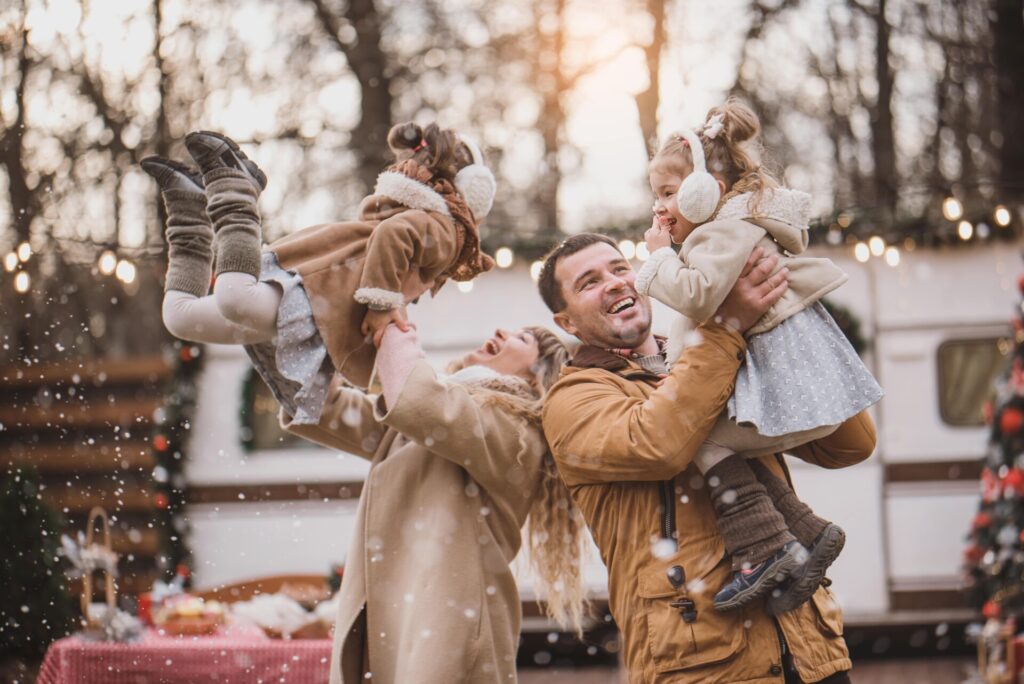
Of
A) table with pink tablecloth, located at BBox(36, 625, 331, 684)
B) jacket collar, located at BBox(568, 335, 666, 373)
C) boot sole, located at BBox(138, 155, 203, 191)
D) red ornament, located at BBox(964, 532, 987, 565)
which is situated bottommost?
red ornament, located at BBox(964, 532, 987, 565)

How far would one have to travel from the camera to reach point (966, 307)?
300 inches

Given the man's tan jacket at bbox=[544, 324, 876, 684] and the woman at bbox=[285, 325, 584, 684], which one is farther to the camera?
the woman at bbox=[285, 325, 584, 684]

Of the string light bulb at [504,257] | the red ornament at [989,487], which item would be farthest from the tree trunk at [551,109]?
the red ornament at [989,487]

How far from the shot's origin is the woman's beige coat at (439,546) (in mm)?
2734

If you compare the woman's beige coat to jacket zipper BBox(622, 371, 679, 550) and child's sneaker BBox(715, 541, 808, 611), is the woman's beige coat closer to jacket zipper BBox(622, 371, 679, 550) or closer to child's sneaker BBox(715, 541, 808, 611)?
jacket zipper BBox(622, 371, 679, 550)

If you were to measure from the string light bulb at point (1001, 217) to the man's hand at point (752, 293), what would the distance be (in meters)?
5.70

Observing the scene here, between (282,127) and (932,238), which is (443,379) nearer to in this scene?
(932,238)

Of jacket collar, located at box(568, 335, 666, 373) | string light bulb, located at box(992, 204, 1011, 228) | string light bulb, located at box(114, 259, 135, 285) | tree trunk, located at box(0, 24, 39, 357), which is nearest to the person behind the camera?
jacket collar, located at box(568, 335, 666, 373)

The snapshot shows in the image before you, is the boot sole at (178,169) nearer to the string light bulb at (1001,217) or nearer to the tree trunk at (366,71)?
the string light bulb at (1001,217)

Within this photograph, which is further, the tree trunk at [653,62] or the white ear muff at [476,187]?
the tree trunk at [653,62]

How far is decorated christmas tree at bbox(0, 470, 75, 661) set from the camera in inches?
284

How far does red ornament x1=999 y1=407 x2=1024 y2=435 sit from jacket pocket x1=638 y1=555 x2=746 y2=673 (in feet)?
15.7

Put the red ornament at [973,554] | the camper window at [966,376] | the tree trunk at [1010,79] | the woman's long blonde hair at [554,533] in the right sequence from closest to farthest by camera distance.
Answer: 1. the woman's long blonde hair at [554,533]
2. the red ornament at [973,554]
3. the camper window at [966,376]
4. the tree trunk at [1010,79]

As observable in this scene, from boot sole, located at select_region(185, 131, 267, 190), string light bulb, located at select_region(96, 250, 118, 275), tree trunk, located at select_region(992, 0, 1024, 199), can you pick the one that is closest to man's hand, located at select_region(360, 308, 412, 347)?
boot sole, located at select_region(185, 131, 267, 190)
